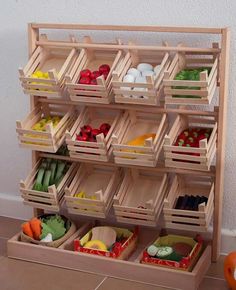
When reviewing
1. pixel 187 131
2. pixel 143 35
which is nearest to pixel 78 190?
pixel 187 131

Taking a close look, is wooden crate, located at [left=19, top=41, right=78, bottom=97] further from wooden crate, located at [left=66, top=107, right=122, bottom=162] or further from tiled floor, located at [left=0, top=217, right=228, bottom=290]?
tiled floor, located at [left=0, top=217, right=228, bottom=290]

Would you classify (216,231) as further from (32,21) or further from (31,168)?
(32,21)

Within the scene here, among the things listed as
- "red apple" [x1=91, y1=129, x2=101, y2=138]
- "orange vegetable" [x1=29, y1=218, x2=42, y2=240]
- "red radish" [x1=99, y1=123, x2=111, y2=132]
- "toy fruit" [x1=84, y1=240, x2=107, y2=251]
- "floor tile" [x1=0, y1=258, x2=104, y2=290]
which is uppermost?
"red radish" [x1=99, y1=123, x2=111, y2=132]

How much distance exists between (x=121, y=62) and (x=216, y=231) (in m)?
0.84

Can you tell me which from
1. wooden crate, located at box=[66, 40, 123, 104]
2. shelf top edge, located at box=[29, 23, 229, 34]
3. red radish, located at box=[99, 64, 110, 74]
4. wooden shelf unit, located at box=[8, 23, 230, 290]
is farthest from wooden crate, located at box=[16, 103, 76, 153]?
shelf top edge, located at box=[29, 23, 229, 34]

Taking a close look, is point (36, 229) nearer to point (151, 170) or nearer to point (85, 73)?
point (151, 170)

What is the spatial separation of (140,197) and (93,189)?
24cm

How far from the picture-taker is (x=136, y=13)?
8.84ft

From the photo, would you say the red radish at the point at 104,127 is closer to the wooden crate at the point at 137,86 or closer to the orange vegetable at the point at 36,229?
the wooden crate at the point at 137,86

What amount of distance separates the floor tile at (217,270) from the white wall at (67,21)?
6.7 inches

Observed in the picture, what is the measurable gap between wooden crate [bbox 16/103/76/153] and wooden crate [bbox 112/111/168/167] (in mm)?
260

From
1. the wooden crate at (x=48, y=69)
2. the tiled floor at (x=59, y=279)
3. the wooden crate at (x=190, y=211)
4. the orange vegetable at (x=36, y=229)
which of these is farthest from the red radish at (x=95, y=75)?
the tiled floor at (x=59, y=279)

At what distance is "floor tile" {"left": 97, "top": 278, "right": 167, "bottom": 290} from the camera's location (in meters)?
2.48

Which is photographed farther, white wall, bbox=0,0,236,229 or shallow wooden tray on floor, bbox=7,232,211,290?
white wall, bbox=0,0,236,229
